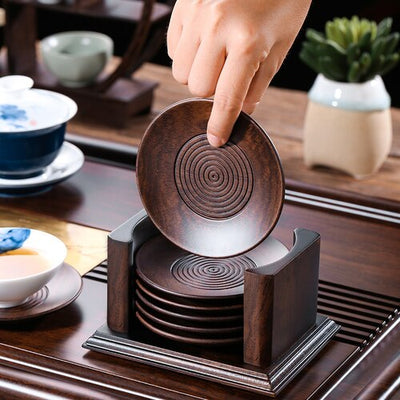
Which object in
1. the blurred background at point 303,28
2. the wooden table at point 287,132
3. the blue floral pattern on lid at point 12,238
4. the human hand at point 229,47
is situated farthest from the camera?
the blurred background at point 303,28

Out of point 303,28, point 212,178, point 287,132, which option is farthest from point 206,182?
point 303,28

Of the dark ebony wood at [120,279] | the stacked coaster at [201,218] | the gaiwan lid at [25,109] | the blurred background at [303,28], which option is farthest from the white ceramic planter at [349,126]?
the dark ebony wood at [120,279]

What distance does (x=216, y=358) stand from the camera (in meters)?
1.22

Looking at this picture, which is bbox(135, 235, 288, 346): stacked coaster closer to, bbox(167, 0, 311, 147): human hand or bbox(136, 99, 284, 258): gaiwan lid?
bbox(136, 99, 284, 258): gaiwan lid

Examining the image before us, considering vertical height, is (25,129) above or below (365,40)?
above

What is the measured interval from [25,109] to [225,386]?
0.80 meters

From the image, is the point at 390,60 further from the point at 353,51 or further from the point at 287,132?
the point at 287,132

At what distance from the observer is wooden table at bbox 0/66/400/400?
1.19 metres

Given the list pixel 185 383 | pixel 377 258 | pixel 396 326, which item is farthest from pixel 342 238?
pixel 185 383

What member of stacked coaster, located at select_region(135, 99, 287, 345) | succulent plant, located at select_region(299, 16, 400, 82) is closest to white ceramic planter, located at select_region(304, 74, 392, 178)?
succulent plant, located at select_region(299, 16, 400, 82)

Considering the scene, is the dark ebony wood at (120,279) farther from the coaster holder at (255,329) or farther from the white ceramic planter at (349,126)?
the white ceramic planter at (349,126)

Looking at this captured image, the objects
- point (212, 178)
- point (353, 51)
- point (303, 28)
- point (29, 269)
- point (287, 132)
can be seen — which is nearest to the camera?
point (212, 178)

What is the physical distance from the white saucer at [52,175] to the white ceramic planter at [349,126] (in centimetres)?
142

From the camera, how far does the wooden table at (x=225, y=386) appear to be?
1.19m
